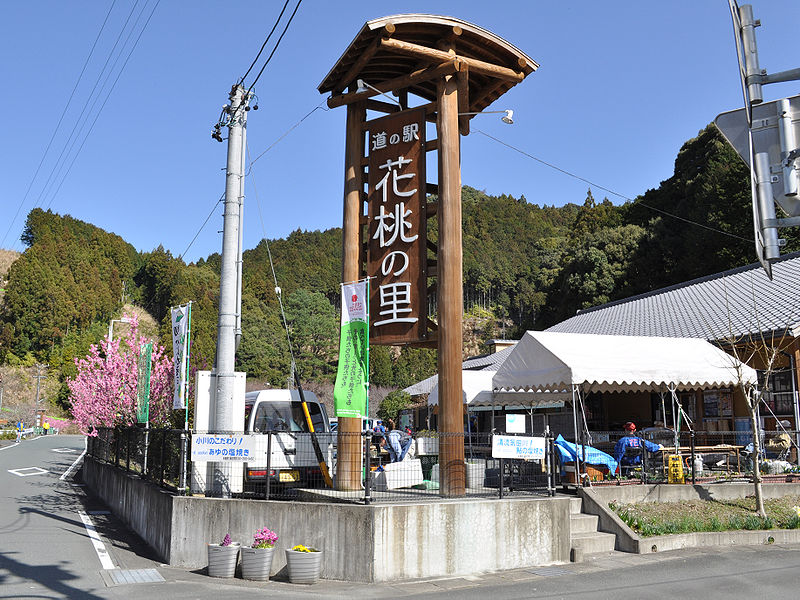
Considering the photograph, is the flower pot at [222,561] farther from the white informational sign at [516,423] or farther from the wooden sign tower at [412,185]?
the white informational sign at [516,423]

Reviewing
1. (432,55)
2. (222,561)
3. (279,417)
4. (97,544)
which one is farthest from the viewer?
(279,417)

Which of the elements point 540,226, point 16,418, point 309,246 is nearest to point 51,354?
point 16,418

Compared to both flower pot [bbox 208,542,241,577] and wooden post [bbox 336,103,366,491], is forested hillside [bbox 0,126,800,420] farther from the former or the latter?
flower pot [bbox 208,542,241,577]

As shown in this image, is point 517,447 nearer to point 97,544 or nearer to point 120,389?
point 97,544

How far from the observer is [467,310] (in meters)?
112

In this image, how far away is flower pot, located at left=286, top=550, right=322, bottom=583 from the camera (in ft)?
29.9

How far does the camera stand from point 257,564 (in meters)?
9.38

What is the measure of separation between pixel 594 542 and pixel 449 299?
4.59 m

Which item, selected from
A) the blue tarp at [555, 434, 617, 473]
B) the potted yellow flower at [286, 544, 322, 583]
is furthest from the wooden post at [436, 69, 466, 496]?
the potted yellow flower at [286, 544, 322, 583]

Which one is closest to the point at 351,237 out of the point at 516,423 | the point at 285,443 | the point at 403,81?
the point at 403,81

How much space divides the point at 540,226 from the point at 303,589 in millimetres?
121455

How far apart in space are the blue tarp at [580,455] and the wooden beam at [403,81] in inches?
279

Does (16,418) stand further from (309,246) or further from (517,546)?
(517,546)

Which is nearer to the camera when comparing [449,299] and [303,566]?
[303,566]
